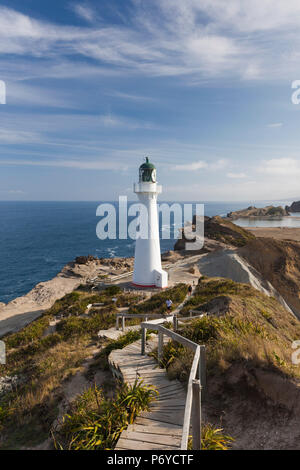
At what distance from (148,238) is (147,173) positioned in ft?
17.5

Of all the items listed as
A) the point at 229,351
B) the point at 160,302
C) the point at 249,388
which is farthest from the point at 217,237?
the point at 249,388

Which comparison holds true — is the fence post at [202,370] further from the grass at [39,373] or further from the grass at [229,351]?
the grass at [39,373]

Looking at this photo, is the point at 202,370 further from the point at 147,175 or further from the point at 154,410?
the point at 147,175

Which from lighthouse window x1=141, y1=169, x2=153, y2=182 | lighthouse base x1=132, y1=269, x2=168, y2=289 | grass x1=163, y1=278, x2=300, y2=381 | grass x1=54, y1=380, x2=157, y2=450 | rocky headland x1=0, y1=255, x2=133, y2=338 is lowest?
rocky headland x1=0, y1=255, x2=133, y2=338

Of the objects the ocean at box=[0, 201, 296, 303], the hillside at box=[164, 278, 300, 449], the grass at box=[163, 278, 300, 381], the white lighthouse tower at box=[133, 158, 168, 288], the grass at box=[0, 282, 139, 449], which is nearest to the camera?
the hillside at box=[164, 278, 300, 449]

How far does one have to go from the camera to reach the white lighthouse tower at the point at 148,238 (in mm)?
22375

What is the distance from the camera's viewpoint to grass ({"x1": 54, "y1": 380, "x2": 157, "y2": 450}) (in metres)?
4.65

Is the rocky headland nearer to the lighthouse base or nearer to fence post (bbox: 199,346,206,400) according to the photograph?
the lighthouse base

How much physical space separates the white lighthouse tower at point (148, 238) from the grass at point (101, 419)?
17355 mm

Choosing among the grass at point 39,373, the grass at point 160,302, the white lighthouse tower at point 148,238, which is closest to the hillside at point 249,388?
the grass at point 39,373

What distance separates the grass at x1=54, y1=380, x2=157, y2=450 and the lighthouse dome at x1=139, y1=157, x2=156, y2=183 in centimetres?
1811

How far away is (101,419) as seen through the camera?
5062 millimetres

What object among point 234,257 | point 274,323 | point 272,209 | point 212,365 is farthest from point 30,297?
point 272,209

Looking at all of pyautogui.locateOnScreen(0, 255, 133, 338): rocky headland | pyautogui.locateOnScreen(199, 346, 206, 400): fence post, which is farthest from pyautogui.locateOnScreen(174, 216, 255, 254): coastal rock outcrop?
pyautogui.locateOnScreen(199, 346, 206, 400): fence post
